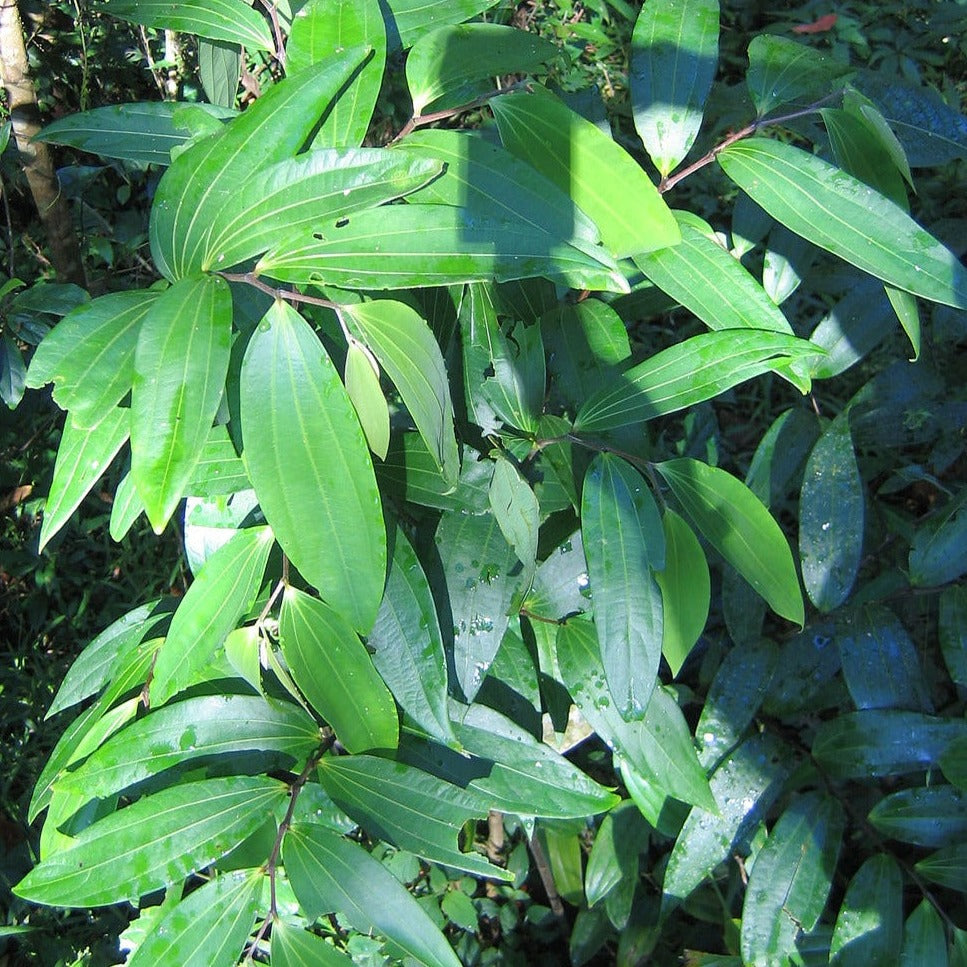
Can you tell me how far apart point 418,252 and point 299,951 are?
59 cm

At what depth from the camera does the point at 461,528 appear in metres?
0.83

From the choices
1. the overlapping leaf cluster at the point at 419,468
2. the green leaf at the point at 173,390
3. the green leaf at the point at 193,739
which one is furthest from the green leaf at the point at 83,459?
the green leaf at the point at 193,739

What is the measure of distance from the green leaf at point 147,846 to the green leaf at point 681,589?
398mm

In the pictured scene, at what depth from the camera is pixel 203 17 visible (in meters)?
0.83

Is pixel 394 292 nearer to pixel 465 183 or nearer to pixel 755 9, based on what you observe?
pixel 465 183

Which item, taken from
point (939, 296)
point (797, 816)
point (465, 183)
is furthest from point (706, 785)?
point (465, 183)

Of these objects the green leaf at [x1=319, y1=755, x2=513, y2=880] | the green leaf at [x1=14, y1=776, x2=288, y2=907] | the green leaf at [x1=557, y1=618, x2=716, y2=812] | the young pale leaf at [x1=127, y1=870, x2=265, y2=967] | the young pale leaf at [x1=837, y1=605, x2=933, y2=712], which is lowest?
the young pale leaf at [x1=837, y1=605, x2=933, y2=712]

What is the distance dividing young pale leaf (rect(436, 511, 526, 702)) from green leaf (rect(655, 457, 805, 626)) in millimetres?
170

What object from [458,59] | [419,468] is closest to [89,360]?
[419,468]

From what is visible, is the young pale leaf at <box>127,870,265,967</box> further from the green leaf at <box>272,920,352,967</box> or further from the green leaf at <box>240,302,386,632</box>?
the green leaf at <box>240,302,386,632</box>

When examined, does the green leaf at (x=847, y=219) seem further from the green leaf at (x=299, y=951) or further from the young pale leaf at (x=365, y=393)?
the green leaf at (x=299, y=951)

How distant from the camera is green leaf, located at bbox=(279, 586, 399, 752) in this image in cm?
76

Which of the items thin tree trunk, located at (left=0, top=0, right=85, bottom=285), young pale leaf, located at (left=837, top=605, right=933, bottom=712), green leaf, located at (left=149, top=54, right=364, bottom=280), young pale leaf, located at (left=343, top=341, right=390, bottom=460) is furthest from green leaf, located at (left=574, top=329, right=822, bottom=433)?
thin tree trunk, located at (left=0, top=0, right=85, bottom=285)

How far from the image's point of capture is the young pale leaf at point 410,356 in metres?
0.64
